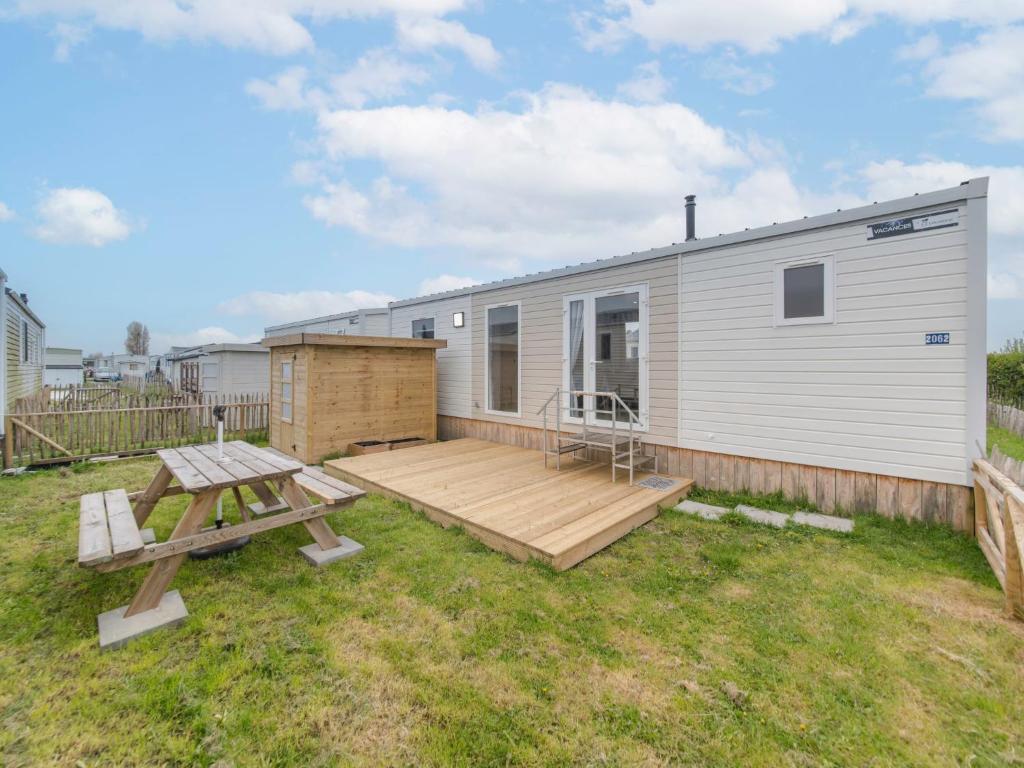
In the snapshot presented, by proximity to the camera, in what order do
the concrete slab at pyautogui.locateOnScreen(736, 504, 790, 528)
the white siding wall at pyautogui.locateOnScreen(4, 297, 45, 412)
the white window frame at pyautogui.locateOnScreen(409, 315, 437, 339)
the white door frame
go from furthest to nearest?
the white siding wall at pyautogui.locateOnScreen(4, 297, 45, 412) < the white window frame at pyautogui.locateOnScreen(409, 315, 437, 339) < the white door frame < the concrete slab at pyautogui.locateOnScreen(736, 504, 790, 528)

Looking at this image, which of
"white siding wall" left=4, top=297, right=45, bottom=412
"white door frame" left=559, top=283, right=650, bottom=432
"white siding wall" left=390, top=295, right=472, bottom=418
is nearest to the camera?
"white door frame" left=559, top=283, right=650, bottom=432

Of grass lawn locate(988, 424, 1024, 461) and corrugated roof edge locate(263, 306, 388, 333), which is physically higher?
corrugated roof edge locate(263, 306, 388, 333)

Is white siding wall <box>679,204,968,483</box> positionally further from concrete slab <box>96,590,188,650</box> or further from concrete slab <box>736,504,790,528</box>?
concrete slab <box>96,590,188,650</box>

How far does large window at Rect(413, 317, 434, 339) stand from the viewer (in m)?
8.82

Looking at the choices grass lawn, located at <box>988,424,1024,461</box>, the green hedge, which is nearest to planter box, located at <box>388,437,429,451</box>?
grass lawn, located at <box>988,424,1024,461</box>

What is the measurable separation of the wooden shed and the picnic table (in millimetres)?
2761

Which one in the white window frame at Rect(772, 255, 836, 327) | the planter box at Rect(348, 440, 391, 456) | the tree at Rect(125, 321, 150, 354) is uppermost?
the tree at Rect(125, 321, 150, 354)

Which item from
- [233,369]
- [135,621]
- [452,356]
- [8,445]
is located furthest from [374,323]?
[135,621]

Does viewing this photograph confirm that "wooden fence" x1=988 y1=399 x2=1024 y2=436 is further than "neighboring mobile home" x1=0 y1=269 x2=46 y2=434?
No

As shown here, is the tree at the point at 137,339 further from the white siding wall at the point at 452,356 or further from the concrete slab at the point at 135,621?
the concrete slab at the point at 135,621

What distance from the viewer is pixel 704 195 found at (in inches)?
238

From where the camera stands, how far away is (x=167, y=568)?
8.53 feet

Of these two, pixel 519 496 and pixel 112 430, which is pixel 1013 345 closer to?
pixel 519 496

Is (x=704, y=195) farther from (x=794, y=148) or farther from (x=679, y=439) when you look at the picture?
(x=794, y=148)
